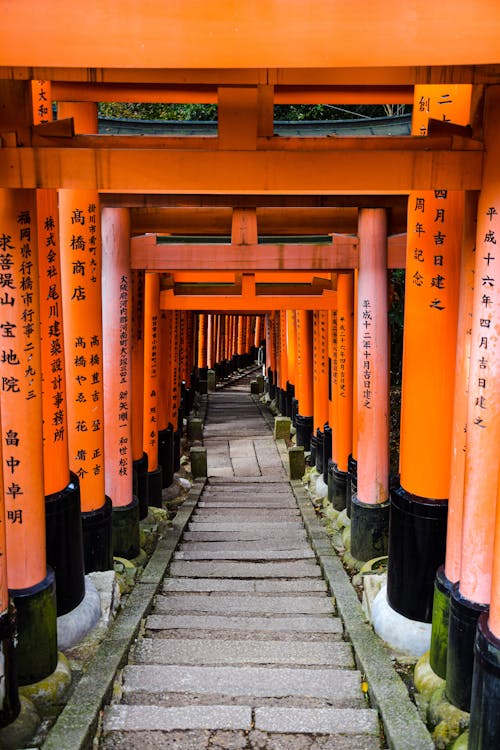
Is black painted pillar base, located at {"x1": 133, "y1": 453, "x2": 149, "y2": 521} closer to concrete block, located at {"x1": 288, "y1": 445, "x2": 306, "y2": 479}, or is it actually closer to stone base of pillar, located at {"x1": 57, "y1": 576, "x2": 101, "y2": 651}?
stone base of pillar, located at {"x1": 57, "y1": 576, "x2": 101, "y2": 651}

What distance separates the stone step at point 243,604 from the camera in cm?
580

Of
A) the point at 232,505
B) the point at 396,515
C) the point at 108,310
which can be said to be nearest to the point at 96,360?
the point at 108,310

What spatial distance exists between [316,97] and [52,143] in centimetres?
261

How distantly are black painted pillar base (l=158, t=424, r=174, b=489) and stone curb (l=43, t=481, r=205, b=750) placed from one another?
146 inches

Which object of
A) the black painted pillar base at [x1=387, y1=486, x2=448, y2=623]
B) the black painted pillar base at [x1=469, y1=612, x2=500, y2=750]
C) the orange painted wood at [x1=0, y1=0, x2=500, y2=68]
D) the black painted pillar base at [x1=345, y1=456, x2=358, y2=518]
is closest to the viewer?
the orange painted wood at [x1=0, y1=0, x2=500, y2=68]

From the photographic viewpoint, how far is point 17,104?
3812mm

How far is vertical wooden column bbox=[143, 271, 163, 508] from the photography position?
30.5ft

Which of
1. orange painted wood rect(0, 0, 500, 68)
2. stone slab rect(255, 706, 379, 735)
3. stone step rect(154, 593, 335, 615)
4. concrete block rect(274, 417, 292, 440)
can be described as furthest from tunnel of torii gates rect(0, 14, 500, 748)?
concrete block rect(274, 417, 292, 440)

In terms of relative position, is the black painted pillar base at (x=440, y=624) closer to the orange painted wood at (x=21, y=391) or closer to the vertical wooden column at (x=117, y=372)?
the orange painted wood at (x=21, y=391)

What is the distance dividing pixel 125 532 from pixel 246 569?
1374mm

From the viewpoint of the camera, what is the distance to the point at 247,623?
547 cm

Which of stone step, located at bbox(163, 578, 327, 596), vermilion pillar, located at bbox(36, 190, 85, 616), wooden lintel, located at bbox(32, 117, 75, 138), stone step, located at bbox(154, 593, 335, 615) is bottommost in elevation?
stone step, located at bbox(163, 578, 327, 596)

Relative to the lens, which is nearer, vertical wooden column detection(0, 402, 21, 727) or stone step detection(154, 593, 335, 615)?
vertical wooden column detection(0, 402, 21, 727)

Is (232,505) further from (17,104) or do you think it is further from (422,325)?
(17,104)
